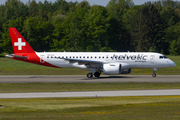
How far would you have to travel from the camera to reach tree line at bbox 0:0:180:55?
9956cm

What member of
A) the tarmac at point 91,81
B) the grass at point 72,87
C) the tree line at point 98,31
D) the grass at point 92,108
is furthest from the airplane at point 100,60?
the tree line at point 98,31

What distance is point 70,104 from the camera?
1833cm

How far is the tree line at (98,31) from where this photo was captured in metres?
99.6

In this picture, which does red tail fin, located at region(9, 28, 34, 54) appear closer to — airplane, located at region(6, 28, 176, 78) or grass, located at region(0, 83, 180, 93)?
airplane, located at region(6, 28, 176, 78)

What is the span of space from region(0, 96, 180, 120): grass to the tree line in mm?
76254

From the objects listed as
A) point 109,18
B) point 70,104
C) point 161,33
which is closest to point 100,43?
point 109,18

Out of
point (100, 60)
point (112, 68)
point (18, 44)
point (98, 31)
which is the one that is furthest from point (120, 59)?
point (98, 31)

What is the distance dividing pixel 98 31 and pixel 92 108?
83.6m

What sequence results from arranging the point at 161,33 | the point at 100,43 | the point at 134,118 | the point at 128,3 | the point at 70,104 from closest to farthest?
the point at 134,118, the point at 70,104, the point at 100,43, the point at 161,33, the point at 128,3

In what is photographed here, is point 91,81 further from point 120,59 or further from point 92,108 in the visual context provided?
point 92,108

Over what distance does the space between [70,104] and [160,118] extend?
6280 mm

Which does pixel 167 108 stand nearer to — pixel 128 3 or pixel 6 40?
pixel 6 40

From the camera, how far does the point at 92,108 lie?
55.9 feet

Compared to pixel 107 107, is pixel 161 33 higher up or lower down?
higher up
